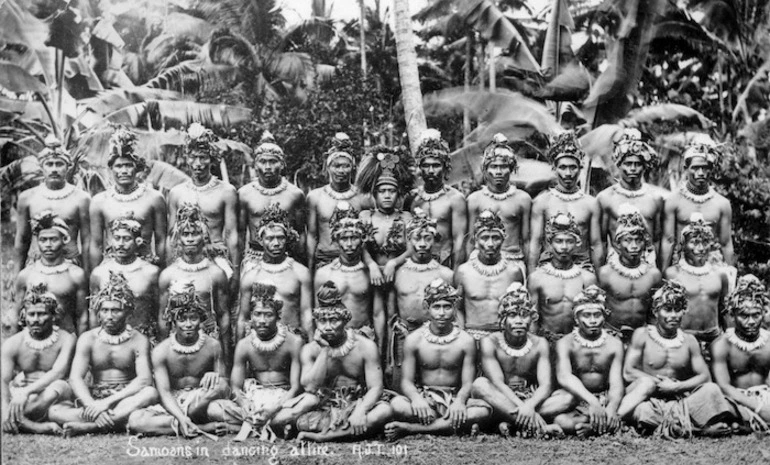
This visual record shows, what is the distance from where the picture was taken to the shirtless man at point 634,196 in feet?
19.6

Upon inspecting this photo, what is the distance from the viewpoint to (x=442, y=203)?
19.7 ft

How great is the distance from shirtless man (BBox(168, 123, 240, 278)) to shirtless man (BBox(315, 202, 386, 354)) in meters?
0.74

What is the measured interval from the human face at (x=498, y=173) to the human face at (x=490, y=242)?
1.54 feet

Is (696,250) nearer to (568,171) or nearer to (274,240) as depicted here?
(568,171)

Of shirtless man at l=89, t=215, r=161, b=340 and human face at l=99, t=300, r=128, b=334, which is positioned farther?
shirtless man at l=89, t=215, r=161, b=340

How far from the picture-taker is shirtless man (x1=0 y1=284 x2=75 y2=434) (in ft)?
18.4

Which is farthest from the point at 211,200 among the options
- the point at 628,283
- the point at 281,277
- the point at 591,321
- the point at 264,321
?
the point at 628,283

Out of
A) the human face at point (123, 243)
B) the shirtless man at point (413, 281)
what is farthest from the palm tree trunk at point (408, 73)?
the human face at point (123, 243)

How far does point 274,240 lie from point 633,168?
8.92 ft

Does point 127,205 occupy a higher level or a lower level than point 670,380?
higher

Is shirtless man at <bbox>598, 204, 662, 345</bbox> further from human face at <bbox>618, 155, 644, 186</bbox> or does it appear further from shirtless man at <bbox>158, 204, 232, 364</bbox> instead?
shirtless man at <bbox>158, 204, 232, 364</bbox>

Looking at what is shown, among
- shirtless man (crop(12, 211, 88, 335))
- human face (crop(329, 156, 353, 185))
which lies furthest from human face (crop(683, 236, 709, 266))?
shirtless man (crop(12, 211, 88, 335))

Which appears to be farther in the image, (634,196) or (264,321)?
(634,196)

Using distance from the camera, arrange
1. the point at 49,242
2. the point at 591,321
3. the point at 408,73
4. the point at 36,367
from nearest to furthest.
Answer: the point at 591,321 → the point at 36,367 → the point at 49,242 → the point at 408,73
